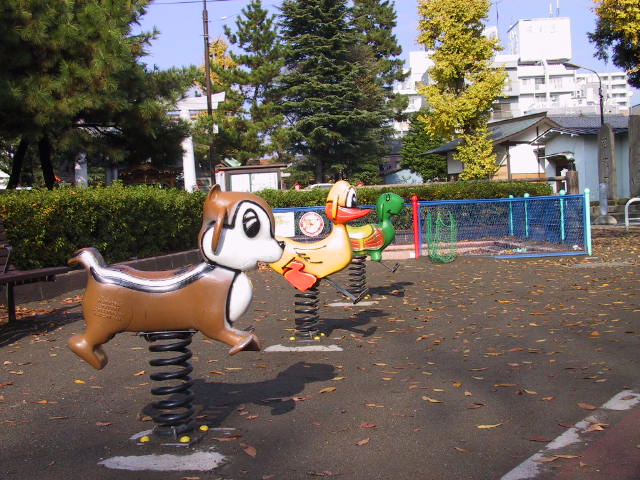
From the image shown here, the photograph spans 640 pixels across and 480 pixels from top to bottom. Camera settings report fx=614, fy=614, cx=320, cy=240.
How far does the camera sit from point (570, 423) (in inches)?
165

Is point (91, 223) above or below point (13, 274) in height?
above

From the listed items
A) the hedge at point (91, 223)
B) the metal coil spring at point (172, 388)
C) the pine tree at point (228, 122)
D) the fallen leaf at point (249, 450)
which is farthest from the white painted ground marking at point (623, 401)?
the pine tree at point (228, 122)

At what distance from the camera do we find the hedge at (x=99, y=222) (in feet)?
32.3

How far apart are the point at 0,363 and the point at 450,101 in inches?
1117

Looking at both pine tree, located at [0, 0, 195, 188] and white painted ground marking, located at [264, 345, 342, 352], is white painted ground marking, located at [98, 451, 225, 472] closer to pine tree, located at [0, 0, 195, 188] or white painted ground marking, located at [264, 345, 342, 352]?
white painted ground marking, located at [264, 345, 342, 352]

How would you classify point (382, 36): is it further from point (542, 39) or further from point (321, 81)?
point (542, 39)

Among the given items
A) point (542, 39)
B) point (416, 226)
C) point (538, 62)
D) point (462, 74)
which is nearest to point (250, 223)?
point (416, 226)

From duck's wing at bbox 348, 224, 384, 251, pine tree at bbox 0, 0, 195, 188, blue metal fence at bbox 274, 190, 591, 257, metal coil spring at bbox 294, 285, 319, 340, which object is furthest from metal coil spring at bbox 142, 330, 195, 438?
blue metal fence at bbox 274, 190, 591, 257

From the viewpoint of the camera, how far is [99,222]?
11328 millimetres

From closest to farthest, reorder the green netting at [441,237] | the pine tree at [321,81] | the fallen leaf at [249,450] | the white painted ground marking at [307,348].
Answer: the fallen leaf at [249,450]
the white painted ground marking at [307,348]
the green netting at [441,237]
the pine tree at [321,81]

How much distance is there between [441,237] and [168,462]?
40.7 ft

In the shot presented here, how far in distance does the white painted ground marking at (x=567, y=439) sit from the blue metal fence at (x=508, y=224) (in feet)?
34.8

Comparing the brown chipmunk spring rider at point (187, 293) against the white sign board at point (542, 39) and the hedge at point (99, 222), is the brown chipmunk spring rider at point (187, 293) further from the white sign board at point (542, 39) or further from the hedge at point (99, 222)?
the white sign board at point (542, 39)

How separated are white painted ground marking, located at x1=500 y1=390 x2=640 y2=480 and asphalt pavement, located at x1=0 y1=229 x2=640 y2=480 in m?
0.01
